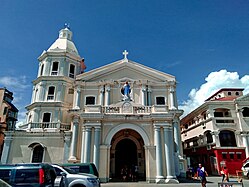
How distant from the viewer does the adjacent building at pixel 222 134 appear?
27692 millimetres

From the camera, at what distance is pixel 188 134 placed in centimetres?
3888

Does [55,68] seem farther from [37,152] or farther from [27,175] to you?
[27,175]

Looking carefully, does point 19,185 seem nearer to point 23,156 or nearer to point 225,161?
point 23,156

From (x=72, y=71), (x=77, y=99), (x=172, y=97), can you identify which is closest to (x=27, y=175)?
(x=77, y=99)

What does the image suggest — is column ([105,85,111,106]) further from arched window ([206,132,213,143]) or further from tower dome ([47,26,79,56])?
arched window ([206,132,213,143])

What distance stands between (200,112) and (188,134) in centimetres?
722

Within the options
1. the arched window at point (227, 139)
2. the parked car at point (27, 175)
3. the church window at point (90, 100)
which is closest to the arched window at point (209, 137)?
the arched window at point (227, 139)

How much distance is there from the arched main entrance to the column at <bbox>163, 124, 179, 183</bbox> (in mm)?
3968

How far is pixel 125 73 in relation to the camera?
2578 centimetres

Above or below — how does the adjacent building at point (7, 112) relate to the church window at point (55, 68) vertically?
below

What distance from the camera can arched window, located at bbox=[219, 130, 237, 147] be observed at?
2864 centimetres

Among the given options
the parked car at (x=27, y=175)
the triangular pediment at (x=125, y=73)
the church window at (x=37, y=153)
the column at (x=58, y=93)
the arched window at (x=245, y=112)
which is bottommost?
the parked car at (x=27, y=175)

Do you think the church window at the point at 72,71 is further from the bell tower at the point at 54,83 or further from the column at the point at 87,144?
the column at the point at 87,144

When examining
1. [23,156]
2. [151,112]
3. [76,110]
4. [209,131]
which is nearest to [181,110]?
[151,112]
